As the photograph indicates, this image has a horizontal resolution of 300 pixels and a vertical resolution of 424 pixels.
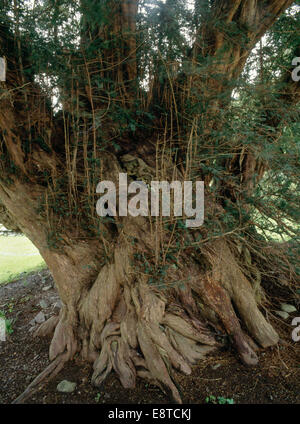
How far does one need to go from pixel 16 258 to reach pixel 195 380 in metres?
7.52

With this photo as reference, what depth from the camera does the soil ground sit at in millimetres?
2068

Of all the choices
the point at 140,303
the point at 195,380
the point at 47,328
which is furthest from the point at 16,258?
the point at 195,380

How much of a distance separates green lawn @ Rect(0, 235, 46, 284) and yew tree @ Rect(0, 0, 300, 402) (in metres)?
4.34

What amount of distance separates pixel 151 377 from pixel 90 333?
0.84 meters

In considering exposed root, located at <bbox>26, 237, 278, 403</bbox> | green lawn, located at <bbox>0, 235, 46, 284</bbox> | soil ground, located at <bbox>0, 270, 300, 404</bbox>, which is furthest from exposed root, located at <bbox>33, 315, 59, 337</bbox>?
green lawn, located at <bbox>0, 235, 46, 284</bbox>

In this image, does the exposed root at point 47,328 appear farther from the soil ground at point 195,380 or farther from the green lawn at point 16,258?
the green lawn at point 16,258

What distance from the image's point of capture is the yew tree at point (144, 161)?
2.16 m

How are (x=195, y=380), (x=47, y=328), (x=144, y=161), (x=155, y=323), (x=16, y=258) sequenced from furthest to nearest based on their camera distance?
(x=16, y=258) → (x=47, y=328) → (x=144, y=161) → (x=155, y=323) → (x=195, y=380)

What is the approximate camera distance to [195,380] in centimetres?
221

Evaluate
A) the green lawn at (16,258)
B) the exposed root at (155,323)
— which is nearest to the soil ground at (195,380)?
the exposed root at (155,323)

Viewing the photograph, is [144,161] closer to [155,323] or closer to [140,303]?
[140,303]

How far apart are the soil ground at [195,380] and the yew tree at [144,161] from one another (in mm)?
108
